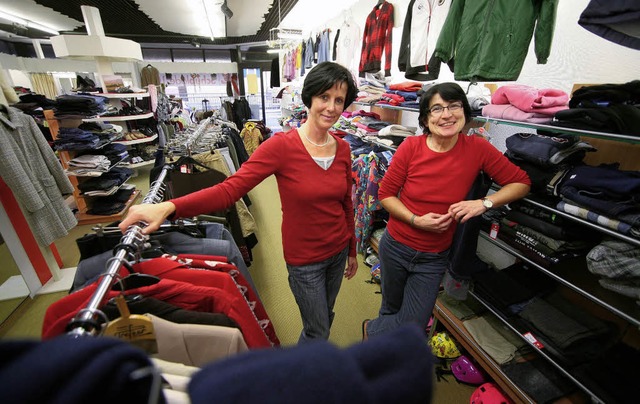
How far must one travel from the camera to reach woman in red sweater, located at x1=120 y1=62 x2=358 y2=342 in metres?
1.25

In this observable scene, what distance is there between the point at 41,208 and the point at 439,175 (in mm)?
3196

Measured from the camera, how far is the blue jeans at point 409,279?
5.19ft

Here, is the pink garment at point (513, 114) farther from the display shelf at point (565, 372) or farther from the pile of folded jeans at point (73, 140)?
the pile of folded jeans at point (73, 140)

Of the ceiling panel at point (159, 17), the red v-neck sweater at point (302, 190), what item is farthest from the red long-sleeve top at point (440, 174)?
the ceiling panel at point (159, 17)

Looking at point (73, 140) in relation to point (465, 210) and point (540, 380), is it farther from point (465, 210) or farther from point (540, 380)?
point (540, 380)

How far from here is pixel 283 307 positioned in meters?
2.57

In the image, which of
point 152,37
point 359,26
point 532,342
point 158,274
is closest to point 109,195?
point 158,274

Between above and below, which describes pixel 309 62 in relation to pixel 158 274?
above

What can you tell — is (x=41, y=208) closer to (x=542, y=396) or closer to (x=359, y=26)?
(x=542, y=396)

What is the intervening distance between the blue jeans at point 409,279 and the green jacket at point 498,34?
1.14m

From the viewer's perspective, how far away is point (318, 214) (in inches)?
54.2

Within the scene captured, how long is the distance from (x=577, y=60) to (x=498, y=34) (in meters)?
0.50

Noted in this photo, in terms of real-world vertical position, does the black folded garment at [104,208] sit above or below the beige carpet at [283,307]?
above

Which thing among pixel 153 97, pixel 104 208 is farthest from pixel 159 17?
pixel 104 208
